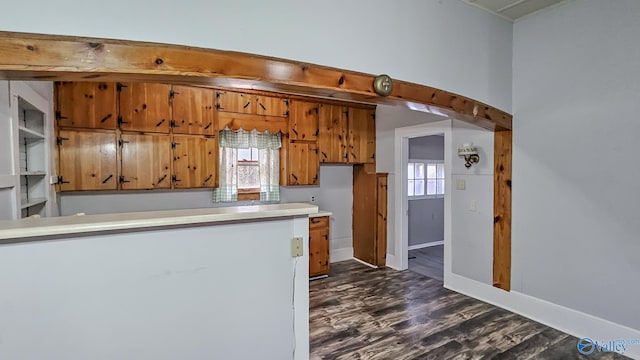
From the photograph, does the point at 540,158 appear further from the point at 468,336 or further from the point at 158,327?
the point at 158,327

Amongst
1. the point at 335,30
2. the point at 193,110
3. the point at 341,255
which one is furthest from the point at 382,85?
the point at 341,255

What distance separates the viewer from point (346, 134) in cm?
472

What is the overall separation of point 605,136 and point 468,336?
208 centimetres

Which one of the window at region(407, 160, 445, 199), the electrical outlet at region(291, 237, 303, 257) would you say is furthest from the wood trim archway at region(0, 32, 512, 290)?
the window at region(407, 160, 445, 199)

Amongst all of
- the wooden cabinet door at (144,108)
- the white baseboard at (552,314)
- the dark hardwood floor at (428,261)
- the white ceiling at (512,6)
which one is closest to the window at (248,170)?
the wooden cabinet door at (144,108)

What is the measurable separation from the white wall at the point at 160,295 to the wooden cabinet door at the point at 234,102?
100 inches

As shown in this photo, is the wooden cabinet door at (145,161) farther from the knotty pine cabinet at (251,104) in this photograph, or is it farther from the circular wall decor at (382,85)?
the circular wall decor at (382,85)

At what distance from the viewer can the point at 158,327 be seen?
154cm

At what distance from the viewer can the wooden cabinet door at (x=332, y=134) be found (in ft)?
14.9

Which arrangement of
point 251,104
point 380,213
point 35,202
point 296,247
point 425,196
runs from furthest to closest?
point 425,196
point 380,213
point 251,104
point 35,202
point 296,247

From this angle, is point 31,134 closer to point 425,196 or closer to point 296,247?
point 296,247

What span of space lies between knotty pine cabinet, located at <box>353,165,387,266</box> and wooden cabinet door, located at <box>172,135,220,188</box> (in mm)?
2312

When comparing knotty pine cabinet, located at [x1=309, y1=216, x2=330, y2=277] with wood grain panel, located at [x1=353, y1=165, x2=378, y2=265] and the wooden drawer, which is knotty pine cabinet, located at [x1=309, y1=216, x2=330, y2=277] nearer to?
the wooden drawer

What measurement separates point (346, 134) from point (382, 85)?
8.64ft
